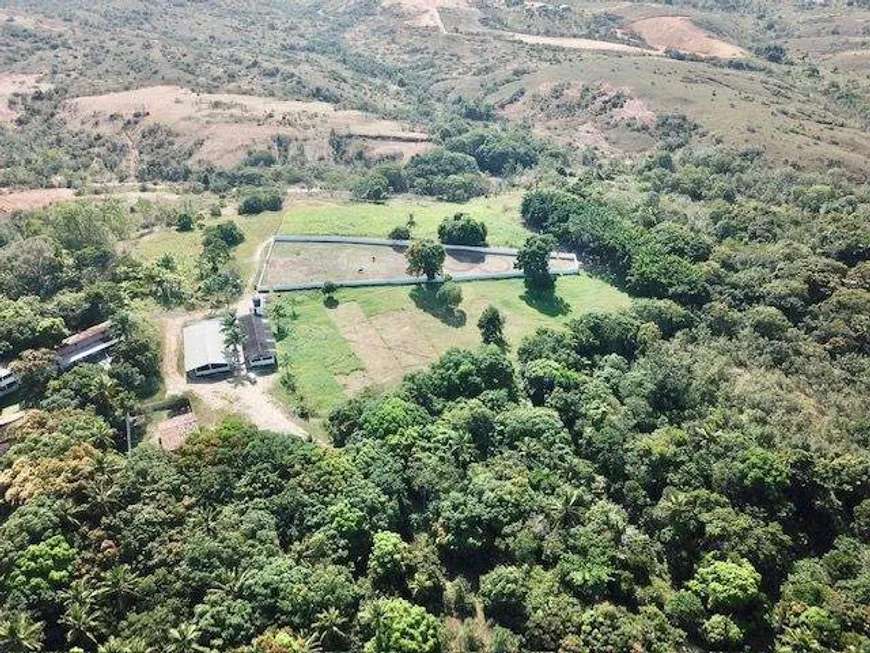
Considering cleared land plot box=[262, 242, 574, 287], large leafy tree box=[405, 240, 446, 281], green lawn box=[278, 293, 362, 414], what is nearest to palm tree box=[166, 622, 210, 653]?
green lawn box=[278, 293, 362, 414]

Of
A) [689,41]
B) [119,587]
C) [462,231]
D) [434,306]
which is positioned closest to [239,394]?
[119,587]

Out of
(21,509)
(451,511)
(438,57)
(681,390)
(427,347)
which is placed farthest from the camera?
(438,57)

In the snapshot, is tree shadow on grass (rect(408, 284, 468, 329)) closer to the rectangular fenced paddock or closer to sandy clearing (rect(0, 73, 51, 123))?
the rectangular fenced paddock

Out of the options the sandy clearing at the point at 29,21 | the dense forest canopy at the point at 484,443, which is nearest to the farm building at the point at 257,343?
the dense forest canopy at the point at 484,443

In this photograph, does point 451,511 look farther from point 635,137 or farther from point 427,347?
point 635,137

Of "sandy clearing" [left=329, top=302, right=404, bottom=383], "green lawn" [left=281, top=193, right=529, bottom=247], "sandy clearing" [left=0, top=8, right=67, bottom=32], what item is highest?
"sandy clearing" [left=0, top=8, right=67, bottom=32]

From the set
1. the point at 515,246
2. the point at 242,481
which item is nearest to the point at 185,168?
the point at 515,246
